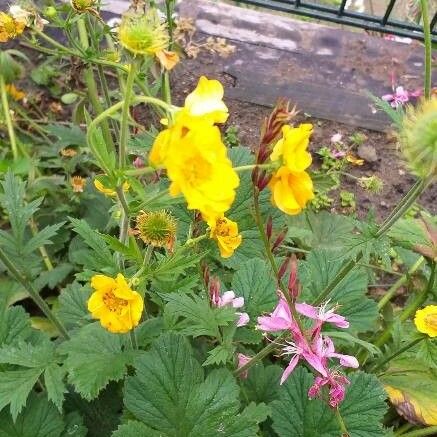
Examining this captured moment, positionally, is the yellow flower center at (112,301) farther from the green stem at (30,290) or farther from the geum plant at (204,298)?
the green stem at (30,290)

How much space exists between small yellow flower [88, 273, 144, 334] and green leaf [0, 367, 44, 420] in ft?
1.26

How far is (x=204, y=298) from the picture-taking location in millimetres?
1393

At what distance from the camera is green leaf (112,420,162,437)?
4.29 feet

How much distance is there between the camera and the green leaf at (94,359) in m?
1.32

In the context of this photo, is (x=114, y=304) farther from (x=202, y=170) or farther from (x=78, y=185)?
(x=78, y=185)

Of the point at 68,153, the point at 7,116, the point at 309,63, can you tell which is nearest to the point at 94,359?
the point at 68,153

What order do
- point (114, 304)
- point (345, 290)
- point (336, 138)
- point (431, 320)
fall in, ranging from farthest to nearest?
point (336, 138), point (345, 290), point (431, 320), point (114, 304)

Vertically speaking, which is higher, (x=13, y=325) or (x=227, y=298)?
(x=227, y=298)

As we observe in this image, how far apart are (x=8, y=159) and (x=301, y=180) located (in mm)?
1567

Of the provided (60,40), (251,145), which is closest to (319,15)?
(251,145)

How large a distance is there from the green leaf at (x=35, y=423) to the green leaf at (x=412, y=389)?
828mm

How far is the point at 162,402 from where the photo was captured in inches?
53.2

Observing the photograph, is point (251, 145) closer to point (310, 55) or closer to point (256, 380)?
point (310, 55)

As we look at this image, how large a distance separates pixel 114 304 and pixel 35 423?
0.51 metres
